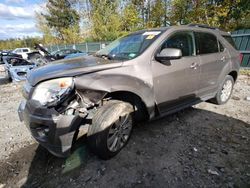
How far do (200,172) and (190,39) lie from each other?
2.17 m

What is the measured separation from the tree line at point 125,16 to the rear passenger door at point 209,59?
1287cm

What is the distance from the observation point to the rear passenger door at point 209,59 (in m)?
3.39

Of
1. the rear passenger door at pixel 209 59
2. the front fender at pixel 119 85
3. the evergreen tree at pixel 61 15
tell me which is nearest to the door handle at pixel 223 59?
the rear passenger door at pixel 209 59

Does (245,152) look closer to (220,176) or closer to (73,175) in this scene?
(220,176)

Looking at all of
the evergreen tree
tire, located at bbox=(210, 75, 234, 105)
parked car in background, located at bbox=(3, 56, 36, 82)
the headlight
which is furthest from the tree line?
the headlight

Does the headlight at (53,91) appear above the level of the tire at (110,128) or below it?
above

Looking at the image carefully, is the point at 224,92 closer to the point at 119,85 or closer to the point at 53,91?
the point at 119,85

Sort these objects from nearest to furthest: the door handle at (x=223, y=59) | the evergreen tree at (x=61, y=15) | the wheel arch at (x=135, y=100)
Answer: the wheel arch at (x=135, y=100), the door handle at (x=223, y=59), the evergreen tree at (x=61, y=15)

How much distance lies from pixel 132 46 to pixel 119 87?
1.00 meters

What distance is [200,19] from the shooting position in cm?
1558

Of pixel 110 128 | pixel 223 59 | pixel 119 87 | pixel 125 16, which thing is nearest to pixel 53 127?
pixel 110 128

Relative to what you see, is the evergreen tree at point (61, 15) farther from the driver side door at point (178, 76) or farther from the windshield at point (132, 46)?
the driver side door at point (178, 76)

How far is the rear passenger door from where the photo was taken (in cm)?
339

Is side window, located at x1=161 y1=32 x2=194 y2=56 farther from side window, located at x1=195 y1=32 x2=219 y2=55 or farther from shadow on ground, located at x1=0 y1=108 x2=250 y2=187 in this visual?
shadow on ground, located at x1=0 y1=108 x2=250 y2=187
